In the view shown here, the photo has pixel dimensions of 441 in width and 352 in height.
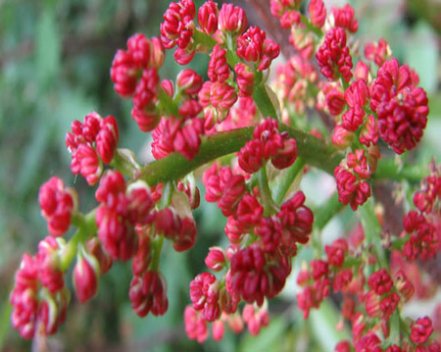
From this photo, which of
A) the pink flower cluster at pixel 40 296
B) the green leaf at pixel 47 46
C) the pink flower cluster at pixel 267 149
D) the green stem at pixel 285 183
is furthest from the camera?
the green leaf at pixel 47 46

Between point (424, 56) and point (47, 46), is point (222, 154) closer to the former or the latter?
point (424, 56)

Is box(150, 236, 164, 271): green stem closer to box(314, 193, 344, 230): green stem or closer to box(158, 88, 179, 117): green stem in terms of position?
box(158, 88, 179, 117): green stem

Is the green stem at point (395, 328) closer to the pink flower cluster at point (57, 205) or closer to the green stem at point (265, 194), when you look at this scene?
the green stem at point (265, 194)

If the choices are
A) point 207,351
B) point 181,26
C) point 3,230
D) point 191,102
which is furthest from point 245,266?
point 3,230

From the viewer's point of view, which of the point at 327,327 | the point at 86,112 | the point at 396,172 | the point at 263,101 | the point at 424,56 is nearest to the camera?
the point at 263,101

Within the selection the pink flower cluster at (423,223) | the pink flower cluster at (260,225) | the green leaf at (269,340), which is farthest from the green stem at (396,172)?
the green leaf at (269,340)

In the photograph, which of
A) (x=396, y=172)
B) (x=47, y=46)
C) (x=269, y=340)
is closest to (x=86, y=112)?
(x=47, y=46)

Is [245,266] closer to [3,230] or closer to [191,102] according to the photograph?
[191,102]

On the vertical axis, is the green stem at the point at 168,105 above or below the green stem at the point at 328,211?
above
